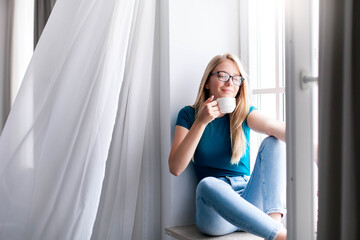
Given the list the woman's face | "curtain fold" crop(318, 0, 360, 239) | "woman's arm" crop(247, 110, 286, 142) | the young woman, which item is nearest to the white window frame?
"curtain fold" crop(318, 0, 360, 239)

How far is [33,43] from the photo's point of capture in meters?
3.01

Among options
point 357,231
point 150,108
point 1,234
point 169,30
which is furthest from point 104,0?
point 357,231

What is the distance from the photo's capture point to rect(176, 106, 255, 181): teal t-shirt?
190 cm

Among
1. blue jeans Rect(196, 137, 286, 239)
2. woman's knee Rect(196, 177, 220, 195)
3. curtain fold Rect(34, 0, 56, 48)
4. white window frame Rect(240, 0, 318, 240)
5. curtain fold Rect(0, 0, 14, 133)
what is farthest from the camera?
curtain fold Rect(0, 0, 14, 133)

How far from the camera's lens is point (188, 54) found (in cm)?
205

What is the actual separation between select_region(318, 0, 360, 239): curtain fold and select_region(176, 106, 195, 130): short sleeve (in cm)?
95

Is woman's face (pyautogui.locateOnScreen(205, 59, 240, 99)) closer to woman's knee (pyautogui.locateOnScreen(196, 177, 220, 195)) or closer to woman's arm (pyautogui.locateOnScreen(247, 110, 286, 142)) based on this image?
woman's arm (pyautogui.locateOnScreen(247, 110, 286, 142))

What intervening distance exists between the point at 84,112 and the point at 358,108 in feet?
3.48

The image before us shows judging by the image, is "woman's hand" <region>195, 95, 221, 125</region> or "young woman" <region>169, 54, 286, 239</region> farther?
"woman's hand" <region>195, 95, 221, 125</region>

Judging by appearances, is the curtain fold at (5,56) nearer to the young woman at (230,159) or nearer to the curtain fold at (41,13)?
the curtain fold at (41,13)

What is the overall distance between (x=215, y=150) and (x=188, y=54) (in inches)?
20.0

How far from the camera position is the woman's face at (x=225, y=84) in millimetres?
1861

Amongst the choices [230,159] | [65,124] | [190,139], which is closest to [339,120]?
[190,139]

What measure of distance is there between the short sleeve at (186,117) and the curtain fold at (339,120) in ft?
3.13
